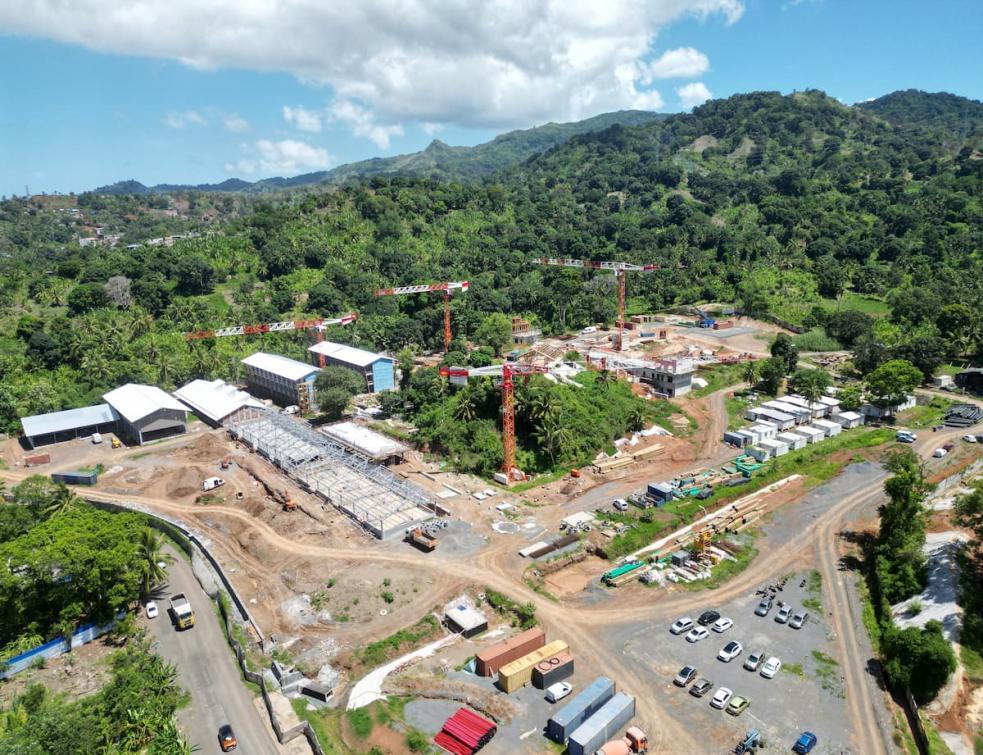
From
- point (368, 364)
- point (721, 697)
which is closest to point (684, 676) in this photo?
point (721, 697)

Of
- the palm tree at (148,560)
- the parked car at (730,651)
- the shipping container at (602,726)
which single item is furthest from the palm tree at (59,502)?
the parked car at (730,651)

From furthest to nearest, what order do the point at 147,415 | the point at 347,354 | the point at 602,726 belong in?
the point at 347,354 < the point at 147,415 < the point at 602,726

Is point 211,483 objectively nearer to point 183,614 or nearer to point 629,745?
point 183,614

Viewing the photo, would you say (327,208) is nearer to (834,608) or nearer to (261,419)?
(261,419)

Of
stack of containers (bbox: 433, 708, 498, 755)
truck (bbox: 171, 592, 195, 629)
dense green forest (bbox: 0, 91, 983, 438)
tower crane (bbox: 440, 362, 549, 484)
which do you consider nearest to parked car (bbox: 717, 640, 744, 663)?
stack of containers (bbox: 433, 708, 498, 755)

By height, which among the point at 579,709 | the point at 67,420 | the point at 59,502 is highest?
the point at 67,420

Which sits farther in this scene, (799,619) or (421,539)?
(421,539)

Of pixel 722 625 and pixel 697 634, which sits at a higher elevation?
pixel 697 634

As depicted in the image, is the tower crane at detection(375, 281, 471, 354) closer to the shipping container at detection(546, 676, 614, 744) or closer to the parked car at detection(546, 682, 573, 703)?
the parked car at detection(546, 682, 573, 703)
